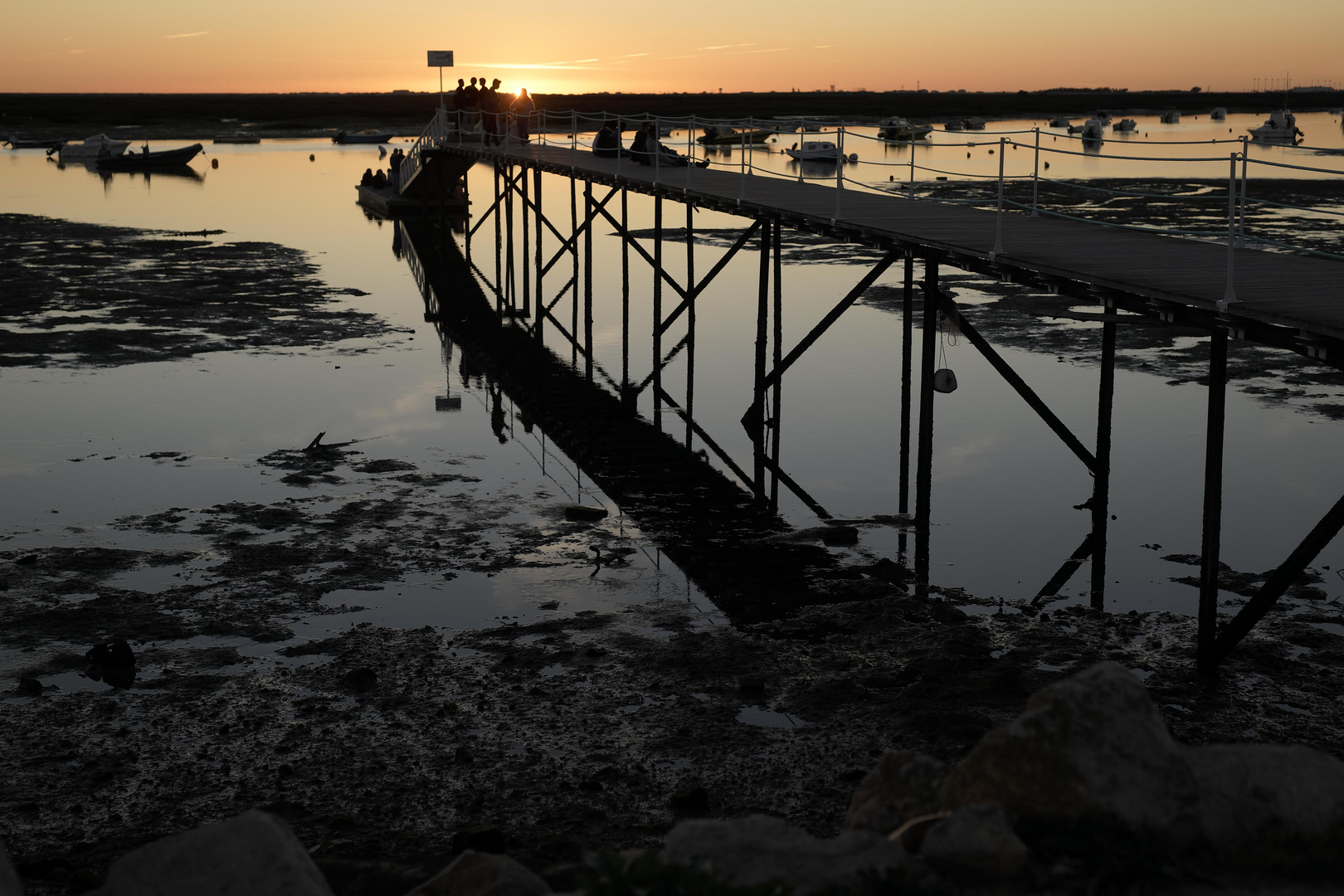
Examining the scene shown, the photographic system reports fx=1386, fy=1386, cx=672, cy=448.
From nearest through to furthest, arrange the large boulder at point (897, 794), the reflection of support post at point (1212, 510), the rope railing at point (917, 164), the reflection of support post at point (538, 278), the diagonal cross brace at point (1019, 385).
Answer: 1. the large boulder at point (897, 794)
2. the reflection of support post at point (1212, 510)
3. the rope railing at point (917, 164)
4. the diagonal cross brace at point (1019, 385)
5. the reflection of support post at point (538, 278)

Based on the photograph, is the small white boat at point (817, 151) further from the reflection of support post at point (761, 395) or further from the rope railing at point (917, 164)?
the reflection of support post at point (761, 395)

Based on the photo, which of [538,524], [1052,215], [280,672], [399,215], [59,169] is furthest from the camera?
[59,169]

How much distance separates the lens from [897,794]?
5.09m

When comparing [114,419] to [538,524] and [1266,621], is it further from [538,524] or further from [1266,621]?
[1266,621]

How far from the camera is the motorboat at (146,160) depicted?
66000 millimetres

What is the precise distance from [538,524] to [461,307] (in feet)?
50.5

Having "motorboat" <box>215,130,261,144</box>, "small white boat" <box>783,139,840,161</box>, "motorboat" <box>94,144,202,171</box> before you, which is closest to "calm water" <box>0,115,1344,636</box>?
"small white boat" <box>783,139,840,161</box>

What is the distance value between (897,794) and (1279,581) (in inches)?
177

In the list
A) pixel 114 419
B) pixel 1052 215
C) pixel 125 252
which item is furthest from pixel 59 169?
pixel 1052 215

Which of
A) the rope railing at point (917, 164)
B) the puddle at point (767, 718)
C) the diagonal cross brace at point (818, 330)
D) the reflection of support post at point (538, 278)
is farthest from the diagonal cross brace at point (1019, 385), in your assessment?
the reflection of support post at point (538, 278)

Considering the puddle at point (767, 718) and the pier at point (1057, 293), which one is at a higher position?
the pier at point (1057, 293)

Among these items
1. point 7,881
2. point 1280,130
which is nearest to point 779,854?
point 7,881

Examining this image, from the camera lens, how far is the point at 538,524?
12312mm

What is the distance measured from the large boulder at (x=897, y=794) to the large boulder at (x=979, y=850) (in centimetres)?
50
